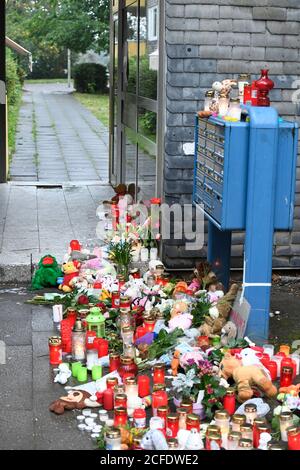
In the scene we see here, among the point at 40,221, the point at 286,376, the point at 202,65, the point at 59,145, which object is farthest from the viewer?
the point at 59,145

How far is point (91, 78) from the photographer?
3262 cm

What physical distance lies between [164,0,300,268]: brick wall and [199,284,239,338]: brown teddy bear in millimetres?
1515

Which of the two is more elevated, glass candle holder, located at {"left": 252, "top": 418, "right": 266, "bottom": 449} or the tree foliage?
the tree foliage

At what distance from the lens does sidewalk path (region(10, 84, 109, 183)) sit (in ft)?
37.4

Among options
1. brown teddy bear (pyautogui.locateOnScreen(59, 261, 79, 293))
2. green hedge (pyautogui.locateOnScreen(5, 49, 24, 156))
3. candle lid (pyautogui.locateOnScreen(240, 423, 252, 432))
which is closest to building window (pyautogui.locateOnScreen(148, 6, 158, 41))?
brown teddy bear (pyautogui.locateOnScreen(59, 261, 79, 293))

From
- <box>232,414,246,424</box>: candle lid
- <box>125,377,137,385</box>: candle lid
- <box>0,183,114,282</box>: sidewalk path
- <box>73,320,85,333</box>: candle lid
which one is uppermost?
<box>0,183,114,282</box>: sidewalk path

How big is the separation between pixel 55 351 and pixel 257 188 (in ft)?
5.04

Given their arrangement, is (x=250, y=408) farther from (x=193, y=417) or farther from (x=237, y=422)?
(x=193, y=417)

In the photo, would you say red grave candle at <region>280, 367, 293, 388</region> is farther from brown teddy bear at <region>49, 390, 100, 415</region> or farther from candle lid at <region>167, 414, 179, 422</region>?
brown teddy bear at <region>49, 390, 100, 415</region>

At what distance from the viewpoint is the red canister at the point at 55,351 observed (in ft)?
15.6

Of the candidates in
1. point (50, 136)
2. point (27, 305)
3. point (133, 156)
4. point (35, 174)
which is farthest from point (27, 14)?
point (27, 305)

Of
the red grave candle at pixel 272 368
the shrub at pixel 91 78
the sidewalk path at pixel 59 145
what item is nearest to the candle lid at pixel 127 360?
the red grave candle at pixel 272 368

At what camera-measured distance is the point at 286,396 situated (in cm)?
419

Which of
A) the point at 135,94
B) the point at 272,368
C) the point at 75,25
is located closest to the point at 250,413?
the point at 272,368
